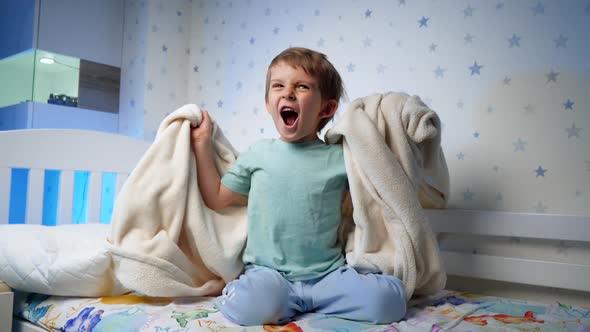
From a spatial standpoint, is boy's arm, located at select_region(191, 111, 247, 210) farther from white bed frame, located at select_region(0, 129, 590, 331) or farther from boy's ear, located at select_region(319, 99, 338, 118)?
white bed frame, located at select_region(0, 129, 590, 331)

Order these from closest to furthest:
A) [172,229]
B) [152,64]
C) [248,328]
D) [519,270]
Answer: [248,328] → [172,229] → [519,270] → [152,64]

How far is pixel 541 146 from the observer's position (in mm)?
1175

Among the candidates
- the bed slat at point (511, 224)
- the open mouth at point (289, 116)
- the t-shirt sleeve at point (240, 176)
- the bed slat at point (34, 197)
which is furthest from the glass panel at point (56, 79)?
the bed slat at point (511, 224)

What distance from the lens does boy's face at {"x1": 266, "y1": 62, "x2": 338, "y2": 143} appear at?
1052 millimetres

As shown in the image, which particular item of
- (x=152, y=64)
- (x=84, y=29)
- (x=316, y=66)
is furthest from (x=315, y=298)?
(x=84, y=29)

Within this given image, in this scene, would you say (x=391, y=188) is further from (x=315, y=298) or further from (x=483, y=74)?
(x=483, y=74)

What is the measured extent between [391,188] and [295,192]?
209 millimetres

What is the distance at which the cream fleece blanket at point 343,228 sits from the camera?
3.19ft

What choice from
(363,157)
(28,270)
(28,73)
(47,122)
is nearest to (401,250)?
(363,157)

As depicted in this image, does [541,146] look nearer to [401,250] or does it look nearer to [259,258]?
[401,250]

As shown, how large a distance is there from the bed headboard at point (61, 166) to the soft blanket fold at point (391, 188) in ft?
3.02

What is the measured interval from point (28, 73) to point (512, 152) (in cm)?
169

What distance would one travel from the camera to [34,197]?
57.8 inches

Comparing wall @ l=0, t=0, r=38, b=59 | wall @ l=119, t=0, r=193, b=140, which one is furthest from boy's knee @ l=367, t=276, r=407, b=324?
wall @ l=0, t=0, r=38, b=59
